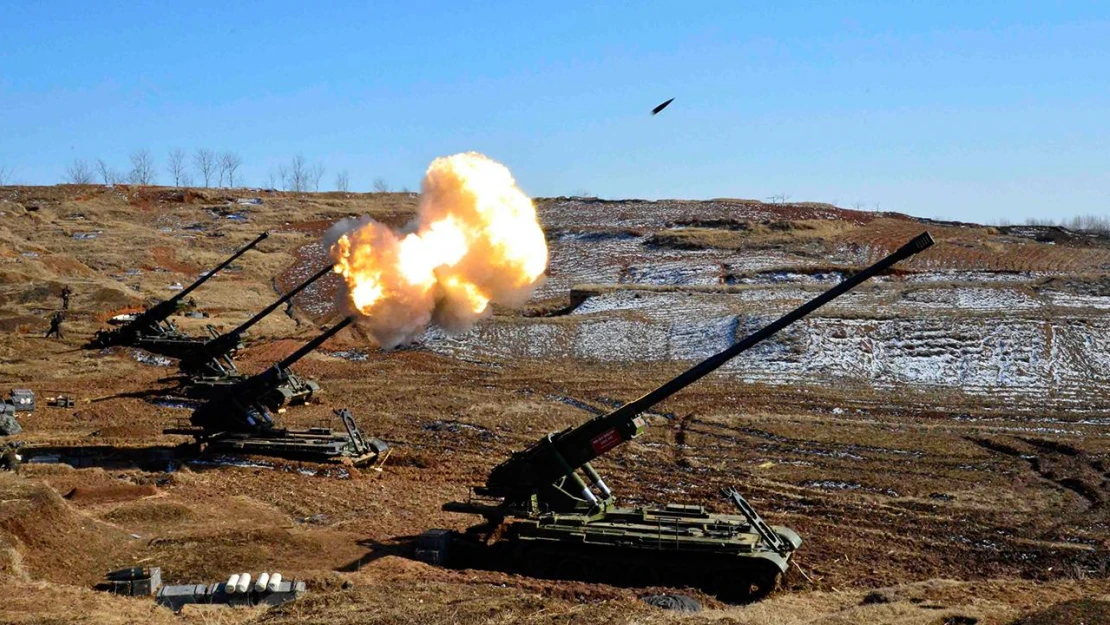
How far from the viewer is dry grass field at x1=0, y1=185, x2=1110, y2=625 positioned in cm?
1775

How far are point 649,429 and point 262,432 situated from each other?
12.3 m

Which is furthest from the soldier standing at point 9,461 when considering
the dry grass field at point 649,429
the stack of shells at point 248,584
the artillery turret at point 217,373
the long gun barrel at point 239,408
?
the artillery turret at point 217,373

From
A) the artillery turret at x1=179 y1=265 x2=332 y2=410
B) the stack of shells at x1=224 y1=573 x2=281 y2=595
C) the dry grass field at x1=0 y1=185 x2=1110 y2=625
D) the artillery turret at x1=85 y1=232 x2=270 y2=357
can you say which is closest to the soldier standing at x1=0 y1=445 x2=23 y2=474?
the dry grass field at x1=0 y1=185 x2=1110 y2=625

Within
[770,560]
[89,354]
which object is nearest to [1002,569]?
[770,560]

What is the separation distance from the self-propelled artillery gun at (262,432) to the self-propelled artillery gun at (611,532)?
8498mm

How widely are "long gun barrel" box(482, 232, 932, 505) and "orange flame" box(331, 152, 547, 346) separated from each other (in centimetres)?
585

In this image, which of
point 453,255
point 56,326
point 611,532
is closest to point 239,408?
point 453,255

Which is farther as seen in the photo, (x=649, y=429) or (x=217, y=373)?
(x=217, y=373)

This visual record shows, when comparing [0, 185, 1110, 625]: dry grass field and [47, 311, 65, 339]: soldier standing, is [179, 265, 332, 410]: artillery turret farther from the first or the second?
[47, 311, 65, 339]: soldier standing

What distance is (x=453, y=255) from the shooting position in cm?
2545

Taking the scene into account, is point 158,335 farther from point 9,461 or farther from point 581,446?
point 581,446

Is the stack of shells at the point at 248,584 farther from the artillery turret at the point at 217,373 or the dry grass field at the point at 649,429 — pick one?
the artillery turret at the point at 217,373

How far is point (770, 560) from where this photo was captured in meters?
17.6

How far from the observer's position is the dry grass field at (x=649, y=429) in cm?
1775
